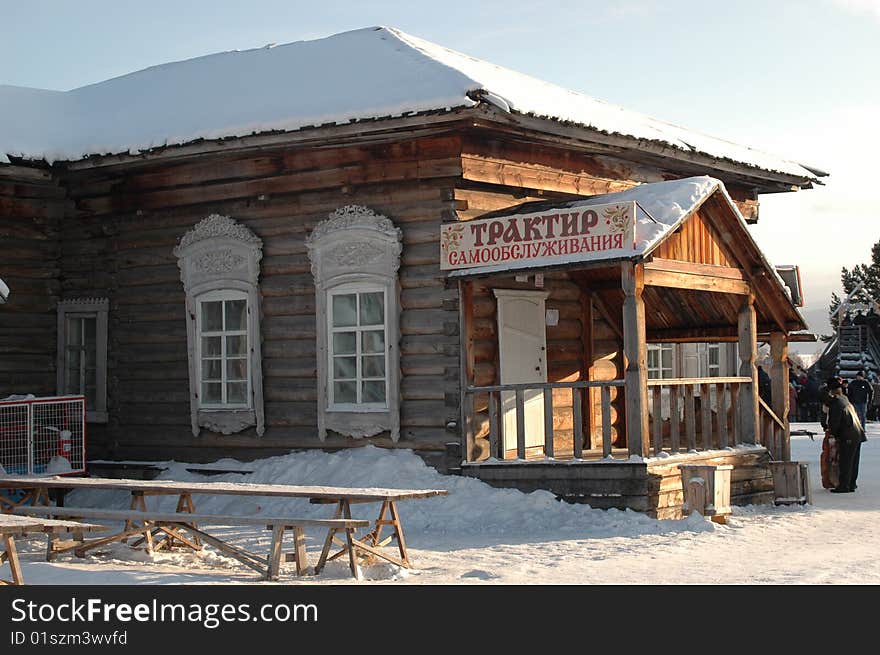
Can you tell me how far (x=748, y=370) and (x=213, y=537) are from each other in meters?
7.62

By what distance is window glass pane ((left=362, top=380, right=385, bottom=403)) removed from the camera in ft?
50.8

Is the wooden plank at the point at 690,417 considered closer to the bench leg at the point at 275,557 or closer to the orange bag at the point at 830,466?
the orange bag at the point at 830,466

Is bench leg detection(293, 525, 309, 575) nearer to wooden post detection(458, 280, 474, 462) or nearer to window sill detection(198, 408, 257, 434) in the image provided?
wooden post detection(458, 280, 474, 462)

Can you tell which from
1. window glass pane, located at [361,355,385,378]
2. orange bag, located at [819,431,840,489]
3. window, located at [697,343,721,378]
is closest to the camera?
window glass pane, located at [361,355,385,378]

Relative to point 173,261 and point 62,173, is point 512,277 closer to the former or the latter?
point 173,261

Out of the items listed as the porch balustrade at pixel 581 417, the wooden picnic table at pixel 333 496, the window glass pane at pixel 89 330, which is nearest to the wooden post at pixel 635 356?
the porch balustrade at pixel 581 417

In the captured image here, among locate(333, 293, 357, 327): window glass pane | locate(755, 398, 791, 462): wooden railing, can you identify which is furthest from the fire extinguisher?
locate(755, 398, 791, 462): wooden railing

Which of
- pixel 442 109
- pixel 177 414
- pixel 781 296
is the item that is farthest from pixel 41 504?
pixel 781 296

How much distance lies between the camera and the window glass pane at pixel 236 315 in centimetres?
1662

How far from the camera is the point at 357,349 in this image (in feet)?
51.1

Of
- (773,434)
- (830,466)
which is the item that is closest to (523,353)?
(773,434)

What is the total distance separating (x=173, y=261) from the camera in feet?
56.3

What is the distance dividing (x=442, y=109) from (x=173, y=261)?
16.4 feet

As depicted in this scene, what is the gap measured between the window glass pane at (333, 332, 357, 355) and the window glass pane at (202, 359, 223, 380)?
6.11 ft
